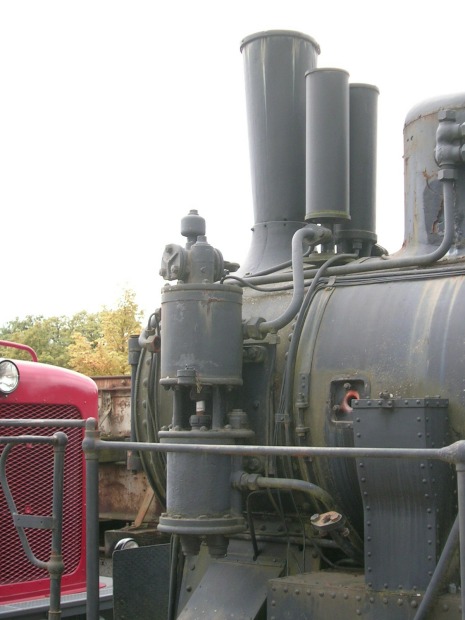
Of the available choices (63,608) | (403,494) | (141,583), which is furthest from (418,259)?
(63,608)

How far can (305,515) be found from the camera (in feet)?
15.3

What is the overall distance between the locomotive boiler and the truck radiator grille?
135 cm

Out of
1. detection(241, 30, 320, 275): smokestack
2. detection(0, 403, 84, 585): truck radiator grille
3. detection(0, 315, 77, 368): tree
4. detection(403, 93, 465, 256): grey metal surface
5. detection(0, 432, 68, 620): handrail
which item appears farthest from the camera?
detection(0, 315, 77, 368): tree

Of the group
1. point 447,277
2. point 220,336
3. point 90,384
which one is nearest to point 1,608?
point 90,384

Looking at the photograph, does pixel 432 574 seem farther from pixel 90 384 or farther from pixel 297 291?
pixel 90 384

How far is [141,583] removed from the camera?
5301 millimetres

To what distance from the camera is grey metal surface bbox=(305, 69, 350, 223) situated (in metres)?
5.20

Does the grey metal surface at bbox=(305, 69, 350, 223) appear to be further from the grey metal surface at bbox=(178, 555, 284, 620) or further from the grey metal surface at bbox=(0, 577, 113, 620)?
the grey metal surface at bbox=(0, 577, 113, 620)

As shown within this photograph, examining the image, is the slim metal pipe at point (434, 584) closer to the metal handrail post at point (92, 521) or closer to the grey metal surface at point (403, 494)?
the grey metal surface at point (403, 494)

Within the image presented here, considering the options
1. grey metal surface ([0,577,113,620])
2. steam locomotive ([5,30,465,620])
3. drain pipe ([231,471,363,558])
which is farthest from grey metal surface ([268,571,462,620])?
grey metal surface ([0,577,113,620])

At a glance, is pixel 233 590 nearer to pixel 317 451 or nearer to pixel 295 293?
pixel 295 293

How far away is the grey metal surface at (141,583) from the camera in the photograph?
5180 mm

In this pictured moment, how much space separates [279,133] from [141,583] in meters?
2.78

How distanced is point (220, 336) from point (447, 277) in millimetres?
1103
